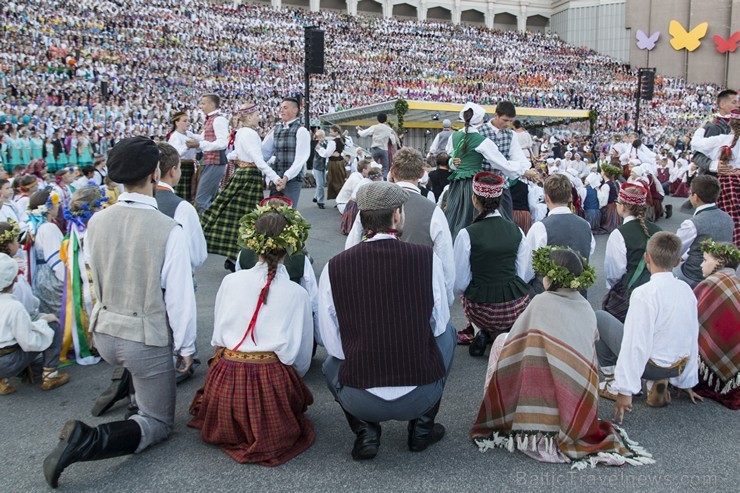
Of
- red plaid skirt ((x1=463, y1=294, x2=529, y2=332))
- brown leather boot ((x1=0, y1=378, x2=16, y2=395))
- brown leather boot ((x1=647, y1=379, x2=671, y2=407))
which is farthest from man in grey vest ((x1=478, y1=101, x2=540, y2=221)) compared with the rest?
brown leather boot ((x1=0, y1=378, x2=16, y2=395))

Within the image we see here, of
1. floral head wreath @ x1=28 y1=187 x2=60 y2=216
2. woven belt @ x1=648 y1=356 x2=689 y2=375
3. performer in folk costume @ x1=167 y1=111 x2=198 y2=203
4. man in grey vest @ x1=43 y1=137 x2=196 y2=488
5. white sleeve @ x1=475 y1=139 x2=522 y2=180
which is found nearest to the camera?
man in grey vest @ x1=43 y1=137 x2=196 y2=488

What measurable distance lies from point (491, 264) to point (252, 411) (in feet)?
6.88

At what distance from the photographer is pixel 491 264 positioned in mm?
4438

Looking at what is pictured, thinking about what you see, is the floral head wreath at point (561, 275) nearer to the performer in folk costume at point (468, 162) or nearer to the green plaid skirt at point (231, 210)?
the performer in folk costume at point (468, 162)

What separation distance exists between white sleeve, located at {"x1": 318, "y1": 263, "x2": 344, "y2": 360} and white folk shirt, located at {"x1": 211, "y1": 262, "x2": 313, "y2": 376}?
0.19 m

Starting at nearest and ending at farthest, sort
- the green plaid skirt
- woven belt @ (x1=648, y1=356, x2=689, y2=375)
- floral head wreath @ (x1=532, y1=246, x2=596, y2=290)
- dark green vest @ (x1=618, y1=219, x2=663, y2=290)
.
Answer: floral head wreath @ (x1=532, y1=246, x2=596, y2=290)
woven belt @ (x1=648, y1=356, x2=689, y2=375)
dark green vest @ (x1=618, y1=219, x2=663, y2=290)
the green plaid skirt

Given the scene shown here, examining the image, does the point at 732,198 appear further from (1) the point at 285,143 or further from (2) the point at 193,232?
(2) the point at 193,232

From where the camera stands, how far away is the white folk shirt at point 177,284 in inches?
121

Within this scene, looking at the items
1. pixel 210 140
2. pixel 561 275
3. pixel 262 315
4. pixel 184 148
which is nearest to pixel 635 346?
pixel 561 275

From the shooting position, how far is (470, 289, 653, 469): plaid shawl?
3076 mm

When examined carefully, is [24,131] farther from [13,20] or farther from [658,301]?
[658,301]

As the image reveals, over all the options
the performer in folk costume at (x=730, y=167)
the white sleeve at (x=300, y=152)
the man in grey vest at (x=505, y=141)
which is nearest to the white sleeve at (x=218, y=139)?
the white sleeve at (x=300, y=152)

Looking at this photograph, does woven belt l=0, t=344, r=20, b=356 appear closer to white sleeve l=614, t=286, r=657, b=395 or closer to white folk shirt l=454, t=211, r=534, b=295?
white folk shirt l=454, t=211, r=534, b=295

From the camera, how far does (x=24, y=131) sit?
1759 cm
